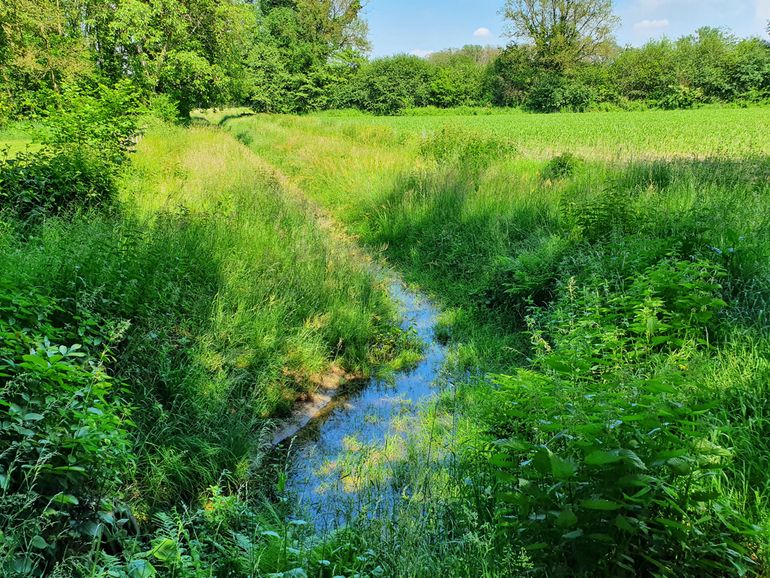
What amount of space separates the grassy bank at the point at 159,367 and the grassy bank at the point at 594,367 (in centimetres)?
106

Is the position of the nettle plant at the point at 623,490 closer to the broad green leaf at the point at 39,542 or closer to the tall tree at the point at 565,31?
the broad green leaf at the point at 39,542

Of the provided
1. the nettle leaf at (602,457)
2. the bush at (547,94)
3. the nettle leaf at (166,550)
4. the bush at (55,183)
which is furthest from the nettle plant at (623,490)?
the bush at (547,94)

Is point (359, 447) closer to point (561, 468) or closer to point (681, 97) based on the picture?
point (561, 468)

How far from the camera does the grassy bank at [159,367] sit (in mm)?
2047

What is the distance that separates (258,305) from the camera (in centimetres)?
496

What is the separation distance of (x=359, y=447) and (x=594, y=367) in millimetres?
2005

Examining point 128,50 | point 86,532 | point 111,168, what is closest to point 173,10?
point 128,50

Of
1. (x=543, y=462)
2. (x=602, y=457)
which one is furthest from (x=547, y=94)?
(x=602, y=457)

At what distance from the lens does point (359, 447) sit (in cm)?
379

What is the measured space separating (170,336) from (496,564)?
3265mm

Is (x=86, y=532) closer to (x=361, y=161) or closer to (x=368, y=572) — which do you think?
(x=368, y=572)

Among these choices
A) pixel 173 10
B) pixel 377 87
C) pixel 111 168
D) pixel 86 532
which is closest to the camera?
pixel 86 532

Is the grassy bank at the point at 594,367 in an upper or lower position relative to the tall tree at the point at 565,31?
lower

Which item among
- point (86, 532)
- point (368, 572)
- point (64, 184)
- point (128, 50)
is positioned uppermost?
point (128, 50)
